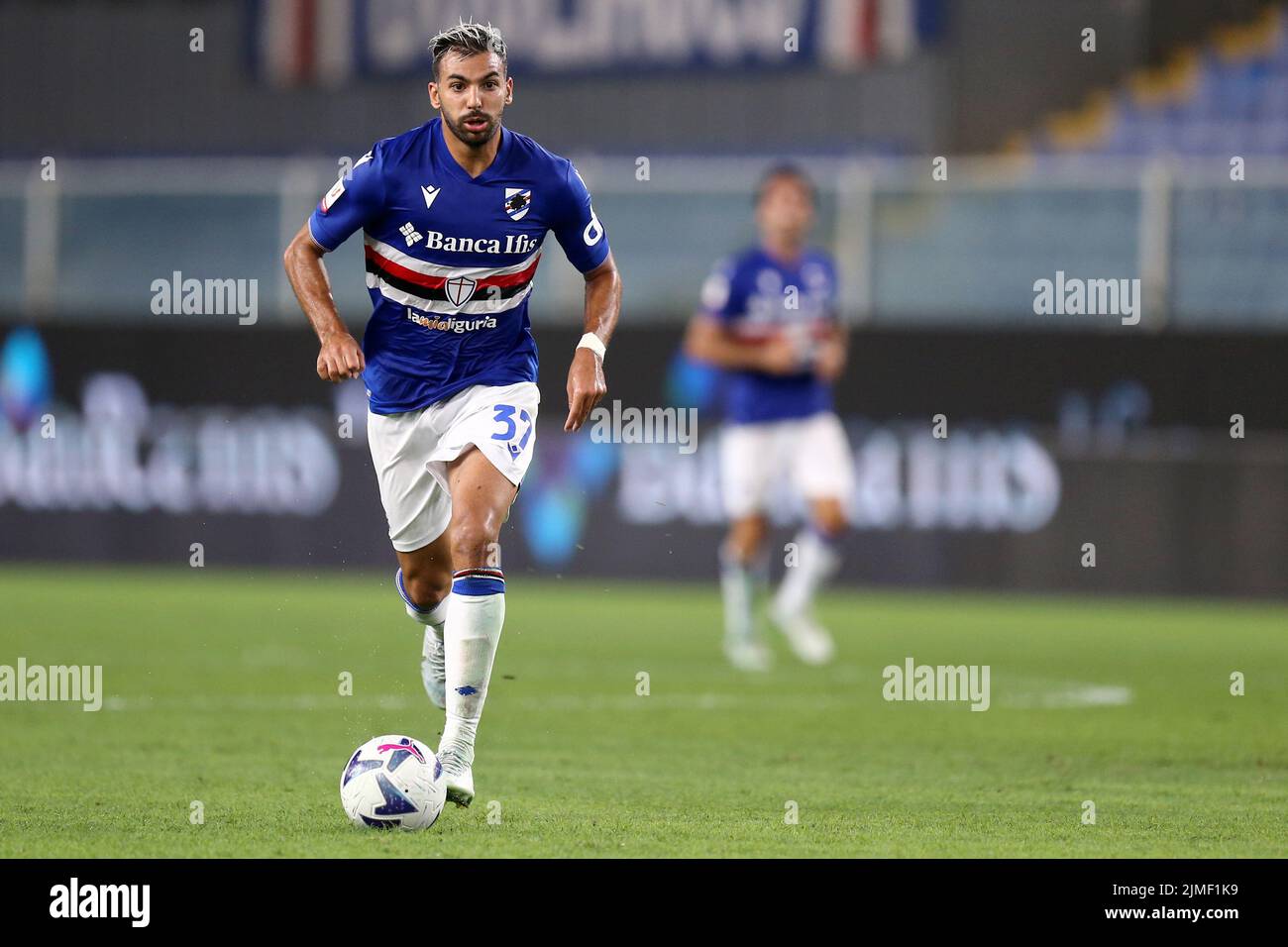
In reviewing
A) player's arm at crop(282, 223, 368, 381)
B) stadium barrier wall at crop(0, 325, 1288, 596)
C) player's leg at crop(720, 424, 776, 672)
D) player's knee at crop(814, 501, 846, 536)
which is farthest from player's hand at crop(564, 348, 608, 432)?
stadium barrier wall at crop(0, 325, 1288, 596)

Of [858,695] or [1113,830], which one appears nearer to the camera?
[1113,830]

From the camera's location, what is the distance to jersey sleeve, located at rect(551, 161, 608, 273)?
7.01 m

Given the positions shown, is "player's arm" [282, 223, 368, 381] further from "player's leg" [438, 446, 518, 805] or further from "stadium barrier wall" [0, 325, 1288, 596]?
"stadium barrier wall" [0, 325, 1288, 596]

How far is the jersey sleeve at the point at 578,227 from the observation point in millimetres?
7008

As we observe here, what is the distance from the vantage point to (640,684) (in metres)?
10.5

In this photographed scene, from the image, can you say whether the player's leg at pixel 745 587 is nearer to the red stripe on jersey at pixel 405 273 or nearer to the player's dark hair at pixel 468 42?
the red stripe on jersey at pixel 405 273

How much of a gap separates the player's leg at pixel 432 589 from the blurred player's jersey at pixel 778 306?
5.29 metres

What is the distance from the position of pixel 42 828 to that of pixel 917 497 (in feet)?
34.4

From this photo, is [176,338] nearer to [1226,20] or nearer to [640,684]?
[640,684]

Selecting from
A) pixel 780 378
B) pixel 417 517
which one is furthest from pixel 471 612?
pixel 780 378

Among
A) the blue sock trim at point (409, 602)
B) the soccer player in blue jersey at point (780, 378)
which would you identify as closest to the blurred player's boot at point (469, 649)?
the blue sock trim at point (409, 602)

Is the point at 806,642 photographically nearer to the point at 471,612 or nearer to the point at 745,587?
the point at 745,587

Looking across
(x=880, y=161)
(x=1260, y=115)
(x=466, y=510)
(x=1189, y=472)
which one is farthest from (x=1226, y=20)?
(x=466, y=510)

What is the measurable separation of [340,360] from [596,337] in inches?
36.9
